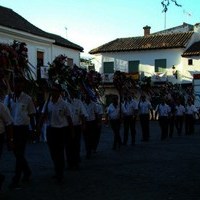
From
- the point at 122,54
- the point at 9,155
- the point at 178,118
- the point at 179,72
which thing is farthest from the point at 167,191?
the point at 122,54

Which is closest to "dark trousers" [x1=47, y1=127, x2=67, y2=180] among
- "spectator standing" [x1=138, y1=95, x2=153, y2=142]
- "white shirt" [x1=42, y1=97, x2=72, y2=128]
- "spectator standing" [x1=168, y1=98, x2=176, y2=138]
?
"white shirt" [x1=42, y1=97, x2=72, y2=128]

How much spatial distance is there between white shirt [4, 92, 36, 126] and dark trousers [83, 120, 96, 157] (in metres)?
4.28

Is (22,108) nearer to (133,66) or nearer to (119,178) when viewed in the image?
(119,178)

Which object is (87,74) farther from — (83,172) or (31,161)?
(83,172)

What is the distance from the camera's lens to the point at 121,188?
9180 mm

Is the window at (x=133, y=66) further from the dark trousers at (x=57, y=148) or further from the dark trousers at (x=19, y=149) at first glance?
the dark trousers at (x=19, y=149)

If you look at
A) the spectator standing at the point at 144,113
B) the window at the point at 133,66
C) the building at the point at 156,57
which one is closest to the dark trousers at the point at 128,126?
the spectator standing at the point at 144,113

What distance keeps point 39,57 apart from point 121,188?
109 feet

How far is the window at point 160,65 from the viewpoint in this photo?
2095 inches

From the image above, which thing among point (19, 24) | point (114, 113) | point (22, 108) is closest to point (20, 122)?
point (22, 108)

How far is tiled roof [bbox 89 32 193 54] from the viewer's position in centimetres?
5284

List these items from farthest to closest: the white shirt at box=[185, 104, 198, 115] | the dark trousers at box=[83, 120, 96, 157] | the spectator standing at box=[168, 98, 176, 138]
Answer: the white shirt at box=[185, 104, 198, 115] → the spectator standing at box=[168, 98, 176, 138] → the dark trousers at box=[83, 120, 96, 157]

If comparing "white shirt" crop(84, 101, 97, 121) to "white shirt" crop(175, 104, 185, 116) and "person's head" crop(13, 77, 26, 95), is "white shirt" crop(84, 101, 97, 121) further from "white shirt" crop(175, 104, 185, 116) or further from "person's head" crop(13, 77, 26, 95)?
"white shirt" crop(175, 104, 185, 116)

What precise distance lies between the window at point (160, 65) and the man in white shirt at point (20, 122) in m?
43.8
